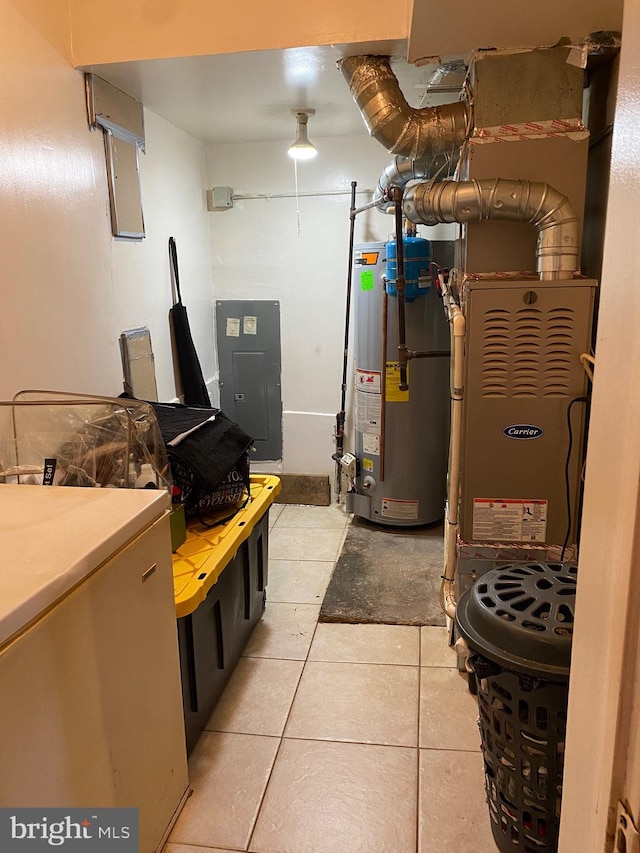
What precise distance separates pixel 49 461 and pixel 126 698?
0.65 meters

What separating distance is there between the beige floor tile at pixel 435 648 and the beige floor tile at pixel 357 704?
0.10 metres

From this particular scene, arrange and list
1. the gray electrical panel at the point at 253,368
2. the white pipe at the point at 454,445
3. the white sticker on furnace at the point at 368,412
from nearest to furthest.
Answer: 1. the white pipe at the point at 454,445
2. the white sticker on furnace at the point at 368,412
3. the gray electrical panel at the point at 253,368

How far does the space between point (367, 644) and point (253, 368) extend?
2118 millimetres

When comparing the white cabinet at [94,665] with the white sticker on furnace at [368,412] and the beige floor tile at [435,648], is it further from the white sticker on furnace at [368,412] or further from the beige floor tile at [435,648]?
the white sticker on furnace at [368,412]

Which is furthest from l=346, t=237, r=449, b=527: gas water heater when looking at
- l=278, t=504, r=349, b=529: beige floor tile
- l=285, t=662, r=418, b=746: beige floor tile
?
l=285, t=662, r=418, b=746: beige floor tile

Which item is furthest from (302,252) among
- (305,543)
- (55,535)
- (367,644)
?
(55,535)

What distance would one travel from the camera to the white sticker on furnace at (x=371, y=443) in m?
3.36

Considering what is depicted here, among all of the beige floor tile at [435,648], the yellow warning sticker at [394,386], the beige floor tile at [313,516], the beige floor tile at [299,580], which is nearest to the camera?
the beige floor tile at [435,648]

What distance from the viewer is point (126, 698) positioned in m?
1.32

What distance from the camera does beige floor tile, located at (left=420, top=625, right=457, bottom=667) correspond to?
7.53ft

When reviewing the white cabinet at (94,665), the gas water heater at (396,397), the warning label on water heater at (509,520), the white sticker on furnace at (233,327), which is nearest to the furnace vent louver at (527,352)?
the warning label on water heater at (509,520)

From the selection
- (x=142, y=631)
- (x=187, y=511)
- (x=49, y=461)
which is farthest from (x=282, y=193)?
(x=142, y=631)

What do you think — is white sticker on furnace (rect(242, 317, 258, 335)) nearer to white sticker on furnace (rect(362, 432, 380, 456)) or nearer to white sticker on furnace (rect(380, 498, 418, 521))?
white sticker on furnace (rect(362, 432, 380, 456))

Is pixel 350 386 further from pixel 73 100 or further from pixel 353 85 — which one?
pixel 73 100
